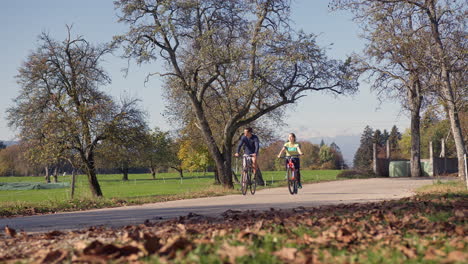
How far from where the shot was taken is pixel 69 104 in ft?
98.0

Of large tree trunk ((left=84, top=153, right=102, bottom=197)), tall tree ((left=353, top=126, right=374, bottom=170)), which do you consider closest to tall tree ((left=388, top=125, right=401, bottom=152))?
tall tree ((left=353, top=126, right=374, bottom=170))

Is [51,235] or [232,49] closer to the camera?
[51,235]

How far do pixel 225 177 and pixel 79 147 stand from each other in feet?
30.4

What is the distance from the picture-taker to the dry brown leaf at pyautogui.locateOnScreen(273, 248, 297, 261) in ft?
16.0

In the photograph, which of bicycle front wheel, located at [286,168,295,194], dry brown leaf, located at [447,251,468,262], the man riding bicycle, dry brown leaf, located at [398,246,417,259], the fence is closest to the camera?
dry brown leaf, located at [447,251,468,262]

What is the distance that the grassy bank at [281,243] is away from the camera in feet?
16.0

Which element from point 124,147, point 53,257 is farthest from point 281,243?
point 124,147

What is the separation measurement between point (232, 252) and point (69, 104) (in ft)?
87.4

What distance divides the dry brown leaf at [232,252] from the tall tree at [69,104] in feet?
82.3

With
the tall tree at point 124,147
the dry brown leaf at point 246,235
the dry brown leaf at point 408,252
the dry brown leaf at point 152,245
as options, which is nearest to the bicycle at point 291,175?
the dry brown leaf at point 246,235

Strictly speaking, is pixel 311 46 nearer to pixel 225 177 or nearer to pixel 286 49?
pixel 286 49

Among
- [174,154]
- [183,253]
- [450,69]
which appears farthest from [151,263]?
[174,154]

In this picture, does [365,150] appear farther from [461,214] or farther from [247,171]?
[461,214]

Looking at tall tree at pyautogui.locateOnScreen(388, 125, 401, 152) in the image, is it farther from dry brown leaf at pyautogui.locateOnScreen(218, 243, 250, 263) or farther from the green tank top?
dry brown leaf at pyautogui.locateOnScreen(218, 243, 250, 263)
